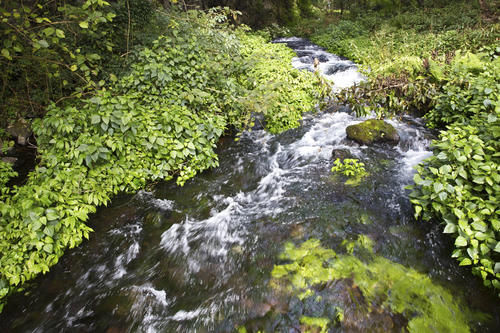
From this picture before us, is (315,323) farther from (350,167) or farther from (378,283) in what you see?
(350,167)

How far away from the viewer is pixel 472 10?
575 inches

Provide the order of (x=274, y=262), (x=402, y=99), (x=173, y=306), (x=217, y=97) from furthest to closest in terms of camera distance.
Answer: (x=402, y=99) < (x=217, y=97) < (x=274, y=262) < (x=173, y=306)

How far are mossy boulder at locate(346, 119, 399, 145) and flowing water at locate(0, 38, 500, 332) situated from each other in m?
0.33

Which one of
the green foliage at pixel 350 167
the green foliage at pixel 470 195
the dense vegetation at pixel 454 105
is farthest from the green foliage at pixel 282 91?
the green foliage at pixel 470 195

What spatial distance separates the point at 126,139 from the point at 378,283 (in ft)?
15.2

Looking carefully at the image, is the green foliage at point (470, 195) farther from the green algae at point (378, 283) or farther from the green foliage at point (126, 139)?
the green foliage at point (126, 139)

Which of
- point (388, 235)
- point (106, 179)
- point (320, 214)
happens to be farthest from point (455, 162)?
point (106, 179)

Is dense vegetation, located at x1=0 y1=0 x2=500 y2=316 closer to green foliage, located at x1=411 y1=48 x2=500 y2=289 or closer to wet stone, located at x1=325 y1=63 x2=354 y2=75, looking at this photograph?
green foliage, located at x1=411 y1=48 x2=500 y2=289

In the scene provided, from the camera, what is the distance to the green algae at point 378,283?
257 centimetres

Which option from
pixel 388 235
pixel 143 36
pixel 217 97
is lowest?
pixel 388 235

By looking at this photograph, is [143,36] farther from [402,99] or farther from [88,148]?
[402,99]

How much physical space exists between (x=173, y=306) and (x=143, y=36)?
6588mm

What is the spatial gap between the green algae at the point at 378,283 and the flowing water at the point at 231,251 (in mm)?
100

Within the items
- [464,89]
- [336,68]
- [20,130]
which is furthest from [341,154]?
[20,130]
